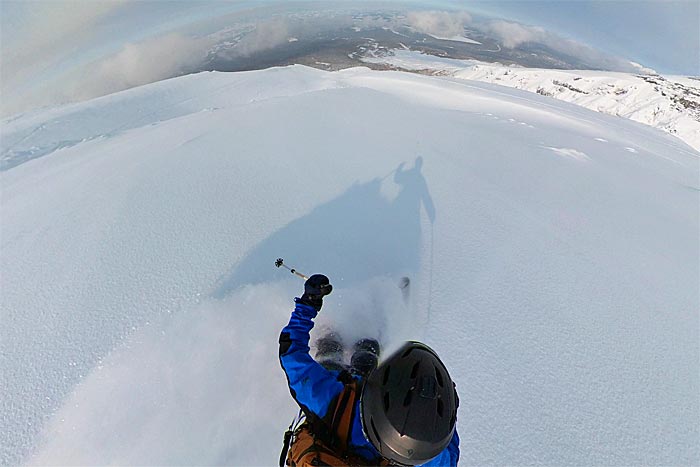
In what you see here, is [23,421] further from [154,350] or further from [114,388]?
[154,350]

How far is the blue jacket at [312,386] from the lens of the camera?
1.67 meters

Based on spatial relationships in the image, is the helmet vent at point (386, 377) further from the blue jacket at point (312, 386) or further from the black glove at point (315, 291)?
the black glove at point (315, 291)

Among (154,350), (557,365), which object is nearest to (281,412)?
(154,350)

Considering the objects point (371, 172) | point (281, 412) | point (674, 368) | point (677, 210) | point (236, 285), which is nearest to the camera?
point (281, 412)

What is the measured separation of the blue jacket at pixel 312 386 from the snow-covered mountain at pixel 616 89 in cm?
11739

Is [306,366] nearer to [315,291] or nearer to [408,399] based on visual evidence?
[315,291]

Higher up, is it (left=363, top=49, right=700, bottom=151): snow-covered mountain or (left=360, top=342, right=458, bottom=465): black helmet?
(left=360, top=342, right=458, bottom=465): black helmet

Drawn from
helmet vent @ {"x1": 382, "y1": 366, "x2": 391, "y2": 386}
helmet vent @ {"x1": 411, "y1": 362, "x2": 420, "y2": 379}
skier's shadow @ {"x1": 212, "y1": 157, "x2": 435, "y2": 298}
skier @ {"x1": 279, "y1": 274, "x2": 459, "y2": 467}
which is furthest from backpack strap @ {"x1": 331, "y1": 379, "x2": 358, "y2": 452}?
skier's shadow @ {"x1": 212, "y1": 157, "x2": 435, "y2": 298}

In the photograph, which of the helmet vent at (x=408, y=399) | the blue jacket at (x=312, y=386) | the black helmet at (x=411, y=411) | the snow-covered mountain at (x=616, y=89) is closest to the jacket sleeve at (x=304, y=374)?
the blue jacket at (x=312, y=386)

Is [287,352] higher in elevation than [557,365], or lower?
higher

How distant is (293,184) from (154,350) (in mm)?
2560

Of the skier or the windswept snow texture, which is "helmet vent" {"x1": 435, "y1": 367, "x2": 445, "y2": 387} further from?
the windswept snow texture

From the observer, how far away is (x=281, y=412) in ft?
8.41

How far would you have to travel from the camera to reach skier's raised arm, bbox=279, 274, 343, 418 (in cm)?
185
